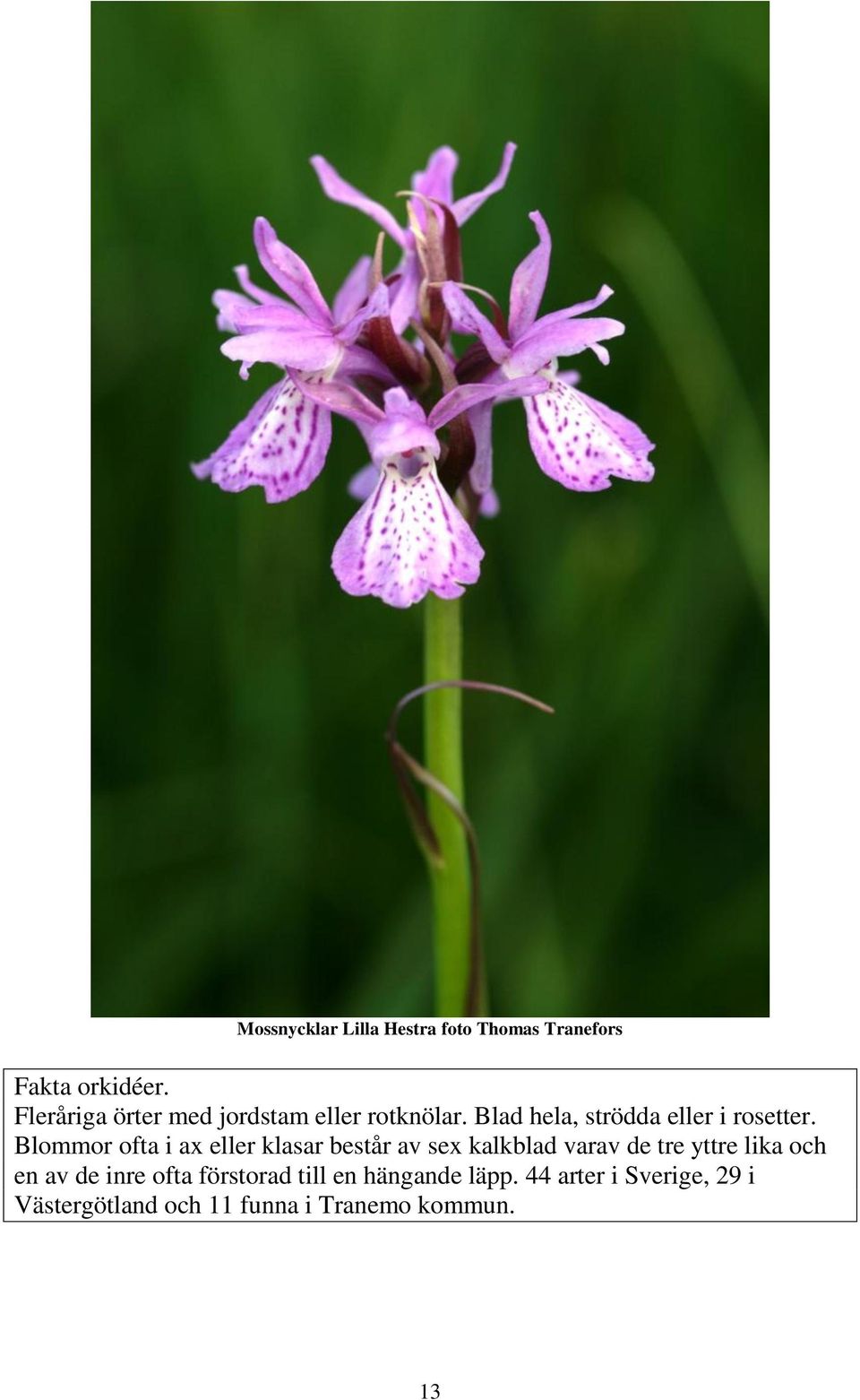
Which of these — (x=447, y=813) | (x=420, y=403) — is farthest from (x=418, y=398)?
(x=447, y=813)

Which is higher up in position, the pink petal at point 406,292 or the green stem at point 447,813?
the pink petal at point 406,292

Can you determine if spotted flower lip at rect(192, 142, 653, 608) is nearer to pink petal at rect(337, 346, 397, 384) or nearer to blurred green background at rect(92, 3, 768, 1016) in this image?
pink petal at rect(337, 346, 397, 384)

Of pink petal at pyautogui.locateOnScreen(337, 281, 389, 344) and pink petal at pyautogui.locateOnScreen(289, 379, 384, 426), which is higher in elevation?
pink petal at pyautogui.locateOnScreen(337, 281, 389, 344)

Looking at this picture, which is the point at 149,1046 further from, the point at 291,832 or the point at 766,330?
the point at 766,330

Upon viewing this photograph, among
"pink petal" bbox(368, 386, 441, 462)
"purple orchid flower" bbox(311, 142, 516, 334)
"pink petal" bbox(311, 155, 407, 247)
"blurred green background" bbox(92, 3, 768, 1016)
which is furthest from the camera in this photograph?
"blurred green background" bbox(92, 3, 768, 1016)

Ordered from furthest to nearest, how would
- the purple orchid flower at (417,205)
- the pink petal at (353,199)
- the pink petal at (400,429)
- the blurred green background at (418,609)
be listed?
the blurred green background at (418,609) → the pink petal at (353,199) → the purple orchid flower at (417,205) → the pink petal at (400,429)

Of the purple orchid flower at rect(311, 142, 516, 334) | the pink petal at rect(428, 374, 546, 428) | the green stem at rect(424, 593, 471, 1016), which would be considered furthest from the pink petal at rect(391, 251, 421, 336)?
the green stem at rect(424, 593, 471, 1016)

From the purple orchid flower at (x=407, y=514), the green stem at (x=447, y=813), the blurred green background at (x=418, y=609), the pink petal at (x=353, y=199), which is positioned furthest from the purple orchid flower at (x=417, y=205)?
Result: the blurred green background at (x=418, y=609)

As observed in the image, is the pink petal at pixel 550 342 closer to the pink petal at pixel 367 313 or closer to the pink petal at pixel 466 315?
the pink petal at pixel 466 315
